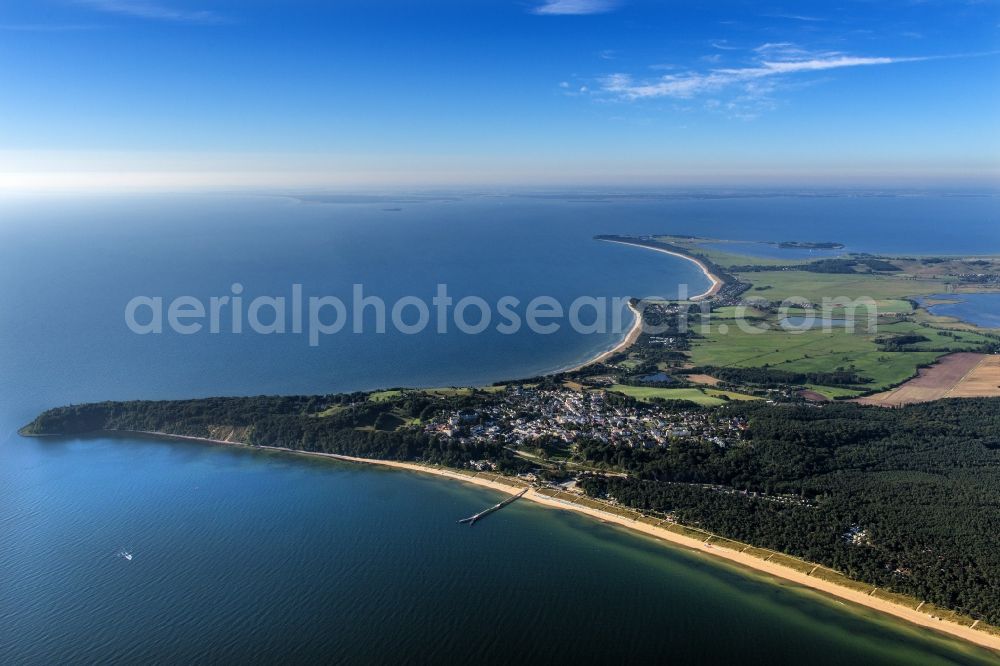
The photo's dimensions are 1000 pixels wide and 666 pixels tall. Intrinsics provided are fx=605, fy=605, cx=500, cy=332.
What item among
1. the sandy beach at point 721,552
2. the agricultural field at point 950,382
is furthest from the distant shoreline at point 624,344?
the agricultural field at point 950,382

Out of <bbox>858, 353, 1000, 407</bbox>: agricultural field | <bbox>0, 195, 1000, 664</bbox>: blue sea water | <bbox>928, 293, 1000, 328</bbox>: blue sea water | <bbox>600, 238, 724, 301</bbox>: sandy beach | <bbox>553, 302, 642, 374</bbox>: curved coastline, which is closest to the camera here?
<bbox>0, 195, 1000, 664</bbox>: blue sea water

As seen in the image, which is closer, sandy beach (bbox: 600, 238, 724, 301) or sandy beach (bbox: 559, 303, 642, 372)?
sandy beach (bbox: 559, 303, 642, 372)

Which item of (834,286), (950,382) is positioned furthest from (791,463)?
(834,286)

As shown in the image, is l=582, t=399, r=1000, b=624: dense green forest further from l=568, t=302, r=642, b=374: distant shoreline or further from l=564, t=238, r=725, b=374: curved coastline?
l=564, t=238, r=725, b=374: curved coastline

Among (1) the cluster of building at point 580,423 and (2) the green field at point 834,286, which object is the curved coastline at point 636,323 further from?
(1) the cluster of building at point 580,423

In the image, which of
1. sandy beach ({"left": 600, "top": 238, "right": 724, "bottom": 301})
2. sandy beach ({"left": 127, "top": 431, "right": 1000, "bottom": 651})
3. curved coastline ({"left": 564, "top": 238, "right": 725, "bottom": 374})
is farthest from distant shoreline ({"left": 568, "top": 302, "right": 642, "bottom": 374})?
sandy beach ({"left": 127, "top": 431, "right": 1000, "bottom": 651})

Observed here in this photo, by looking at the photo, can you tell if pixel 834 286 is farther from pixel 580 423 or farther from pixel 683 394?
pixel 580 423
